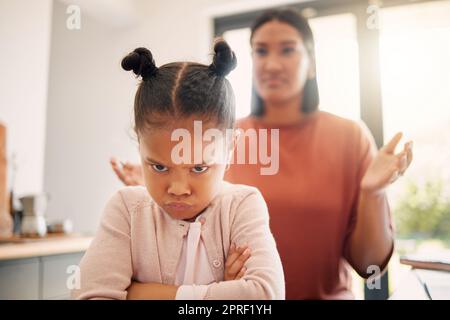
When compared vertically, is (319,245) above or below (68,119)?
below

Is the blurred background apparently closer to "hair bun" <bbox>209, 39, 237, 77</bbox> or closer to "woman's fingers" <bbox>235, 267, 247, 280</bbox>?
"hair bun" <bbox>209, 39, 237, 77</bbox>

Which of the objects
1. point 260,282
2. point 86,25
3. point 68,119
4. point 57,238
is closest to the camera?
point 260,282

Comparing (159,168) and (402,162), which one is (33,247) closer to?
(159,168)

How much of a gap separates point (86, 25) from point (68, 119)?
0.34 m

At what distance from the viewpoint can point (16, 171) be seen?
1.24 meters

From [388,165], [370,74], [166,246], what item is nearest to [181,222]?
[166,246]

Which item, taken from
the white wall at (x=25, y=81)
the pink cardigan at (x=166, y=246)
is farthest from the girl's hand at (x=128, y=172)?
the white wall at (x=25, y=81)

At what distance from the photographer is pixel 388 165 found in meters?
0.75

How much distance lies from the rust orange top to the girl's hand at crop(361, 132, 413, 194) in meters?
0.04

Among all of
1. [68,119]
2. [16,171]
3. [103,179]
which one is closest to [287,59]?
[103,179]

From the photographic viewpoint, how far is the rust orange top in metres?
0.80

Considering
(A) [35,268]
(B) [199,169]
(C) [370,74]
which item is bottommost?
(A) [35,268]

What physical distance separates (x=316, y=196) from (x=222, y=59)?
1.37 feet
